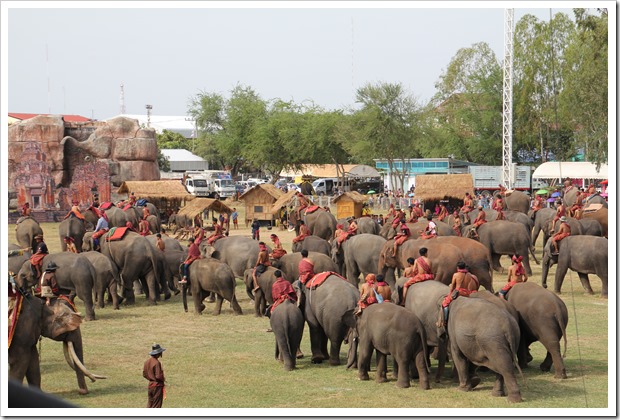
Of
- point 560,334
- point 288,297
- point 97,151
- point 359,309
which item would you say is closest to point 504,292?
point 560,334

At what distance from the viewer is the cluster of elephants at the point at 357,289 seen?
11.6 m

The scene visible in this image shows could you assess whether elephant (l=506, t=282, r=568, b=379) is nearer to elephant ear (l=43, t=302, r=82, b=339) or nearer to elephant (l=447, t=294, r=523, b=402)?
elephant (l=447, t=294, r=523, b=402)

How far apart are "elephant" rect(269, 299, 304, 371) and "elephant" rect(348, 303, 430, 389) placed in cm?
145

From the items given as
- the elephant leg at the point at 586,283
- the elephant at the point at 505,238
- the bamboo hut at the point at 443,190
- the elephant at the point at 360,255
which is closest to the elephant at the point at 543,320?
the elephant leg at the point at 586,283

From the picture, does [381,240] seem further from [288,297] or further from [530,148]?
[530,148]

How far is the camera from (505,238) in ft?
75.1

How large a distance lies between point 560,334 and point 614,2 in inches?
171

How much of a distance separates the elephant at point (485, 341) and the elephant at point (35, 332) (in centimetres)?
456

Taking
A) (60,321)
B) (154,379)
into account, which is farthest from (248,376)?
(154,379)

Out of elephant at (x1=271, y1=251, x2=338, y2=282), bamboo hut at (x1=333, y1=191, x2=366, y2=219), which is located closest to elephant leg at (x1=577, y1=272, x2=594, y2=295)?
elephant at (x1=271, y1=251, x2=338, y2=282)

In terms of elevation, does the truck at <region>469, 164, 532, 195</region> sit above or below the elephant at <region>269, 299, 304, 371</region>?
above

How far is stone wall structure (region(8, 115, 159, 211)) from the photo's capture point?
42.2m

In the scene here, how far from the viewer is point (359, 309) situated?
12.8 m

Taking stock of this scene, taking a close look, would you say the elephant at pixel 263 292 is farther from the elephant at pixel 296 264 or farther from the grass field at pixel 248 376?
the elephant at pixel 296 264
